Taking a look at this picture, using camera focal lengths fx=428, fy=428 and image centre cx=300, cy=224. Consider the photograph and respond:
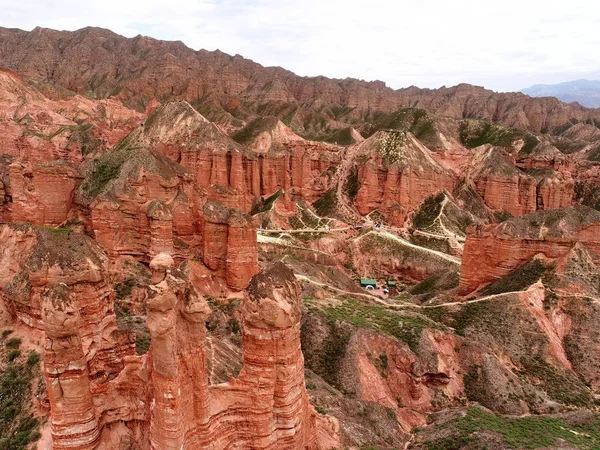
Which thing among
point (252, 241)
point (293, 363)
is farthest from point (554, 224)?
point (293, 363)

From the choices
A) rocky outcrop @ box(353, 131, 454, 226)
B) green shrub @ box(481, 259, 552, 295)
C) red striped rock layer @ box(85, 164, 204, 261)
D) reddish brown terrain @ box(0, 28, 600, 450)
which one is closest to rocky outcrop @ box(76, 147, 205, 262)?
red striped rock layer @ box(85, 164, 204, 261)

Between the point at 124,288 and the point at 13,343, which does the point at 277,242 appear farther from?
the point at 13,343

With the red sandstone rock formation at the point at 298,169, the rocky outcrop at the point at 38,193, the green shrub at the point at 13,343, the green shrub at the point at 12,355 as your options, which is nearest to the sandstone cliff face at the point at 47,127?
the red sandstone rock formation at the point at 298,169

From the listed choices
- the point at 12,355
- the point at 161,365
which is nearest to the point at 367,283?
the point at 12,355

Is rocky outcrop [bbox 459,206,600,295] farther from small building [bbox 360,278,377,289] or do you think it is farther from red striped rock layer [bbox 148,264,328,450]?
red striped rock layer [bbox 148,264,328,450]

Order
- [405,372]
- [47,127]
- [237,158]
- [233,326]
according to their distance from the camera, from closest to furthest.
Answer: [405,372], [233,326], [237,158], [47,127]

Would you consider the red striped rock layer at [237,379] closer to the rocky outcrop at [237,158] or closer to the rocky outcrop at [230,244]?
the rocky outcrop at [230,244]
